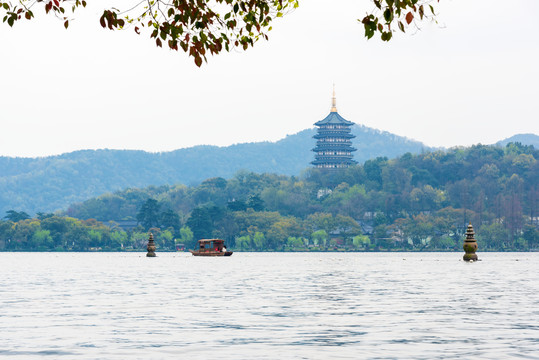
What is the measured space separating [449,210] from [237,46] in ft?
531

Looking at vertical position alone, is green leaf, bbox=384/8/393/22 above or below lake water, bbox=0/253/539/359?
above

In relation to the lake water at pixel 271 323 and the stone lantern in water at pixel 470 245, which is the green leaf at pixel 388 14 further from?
the stone lantern in water at pixel 470 245

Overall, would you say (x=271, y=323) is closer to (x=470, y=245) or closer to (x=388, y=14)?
(x=388, y=14)

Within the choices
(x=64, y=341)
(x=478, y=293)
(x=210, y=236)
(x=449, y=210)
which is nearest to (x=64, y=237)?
(x=210, y=236)

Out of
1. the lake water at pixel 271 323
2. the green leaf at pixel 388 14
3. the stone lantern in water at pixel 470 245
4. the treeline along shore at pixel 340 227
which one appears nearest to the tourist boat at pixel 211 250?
the stone lantern in water at pixel 470 245

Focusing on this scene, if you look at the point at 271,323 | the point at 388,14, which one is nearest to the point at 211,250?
the point at 271,323

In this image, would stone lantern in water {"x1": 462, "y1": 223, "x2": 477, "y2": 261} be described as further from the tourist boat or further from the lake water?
the lake water

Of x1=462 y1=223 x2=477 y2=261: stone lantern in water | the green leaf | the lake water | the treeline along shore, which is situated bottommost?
the lake water

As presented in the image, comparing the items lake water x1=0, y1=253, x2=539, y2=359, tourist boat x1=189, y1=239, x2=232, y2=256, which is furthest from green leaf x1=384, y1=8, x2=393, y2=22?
tourist boat x1=189, y1=239, x2=232, y2=256

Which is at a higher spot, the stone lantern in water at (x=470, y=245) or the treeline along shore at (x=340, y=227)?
the treeline along shore at (x=340, y=227)

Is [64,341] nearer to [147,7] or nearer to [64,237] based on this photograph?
[147,7]

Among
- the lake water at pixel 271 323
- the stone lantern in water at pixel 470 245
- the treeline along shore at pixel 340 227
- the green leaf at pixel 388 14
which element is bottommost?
the lake water at pixel 271 323

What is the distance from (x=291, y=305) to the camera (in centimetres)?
3250

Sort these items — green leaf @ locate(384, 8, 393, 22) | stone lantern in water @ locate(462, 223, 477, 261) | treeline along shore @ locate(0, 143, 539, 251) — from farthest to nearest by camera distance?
treeline along shore @ locate(0, 143, 539, 251) < stone lantern in water @ locate(462, 223, 477, 261) < green leaf @ locate(384, 8, 393, 22)
